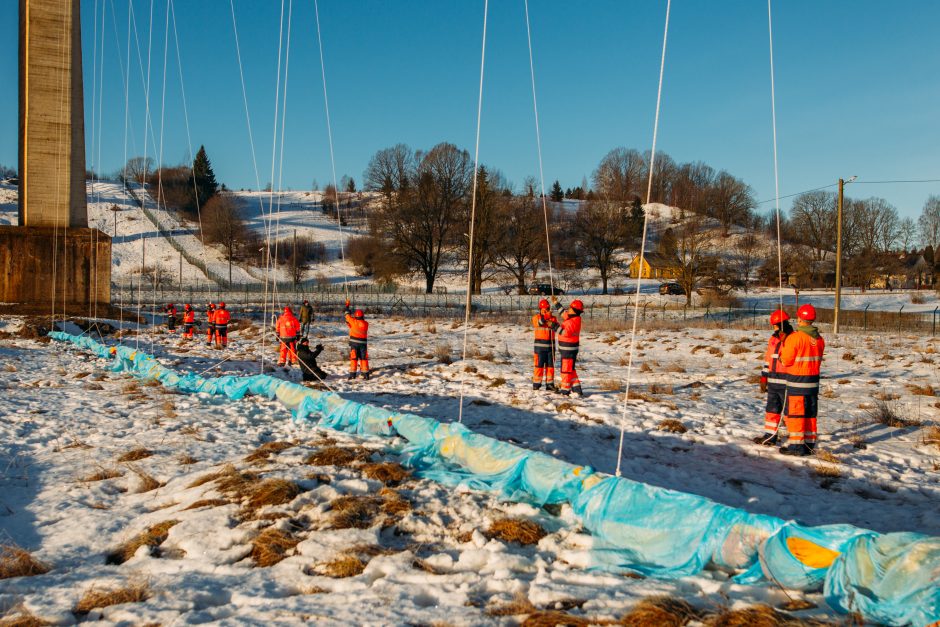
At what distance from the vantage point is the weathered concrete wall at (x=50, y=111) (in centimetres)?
2530

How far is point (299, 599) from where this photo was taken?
3.81 meters

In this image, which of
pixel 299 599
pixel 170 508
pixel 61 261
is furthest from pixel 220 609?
pixel 61 261

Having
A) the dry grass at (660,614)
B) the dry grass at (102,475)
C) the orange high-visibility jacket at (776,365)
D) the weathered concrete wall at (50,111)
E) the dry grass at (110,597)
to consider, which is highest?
the weathered concrete wall at (50,111)

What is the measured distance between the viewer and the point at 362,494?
5730mm

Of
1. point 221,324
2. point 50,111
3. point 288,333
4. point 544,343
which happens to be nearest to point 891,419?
point 544,343

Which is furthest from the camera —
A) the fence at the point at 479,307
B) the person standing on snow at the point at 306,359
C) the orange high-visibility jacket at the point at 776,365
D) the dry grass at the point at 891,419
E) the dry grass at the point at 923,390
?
the fence at the point at 479,307

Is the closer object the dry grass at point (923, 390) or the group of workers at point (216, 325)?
the dry grass at point (923, 390)

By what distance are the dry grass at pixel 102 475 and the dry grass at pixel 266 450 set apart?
128 cm

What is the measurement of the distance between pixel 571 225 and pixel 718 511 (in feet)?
234

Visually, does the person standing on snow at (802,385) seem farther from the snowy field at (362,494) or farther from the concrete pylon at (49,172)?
the concrete pylon at (49,172)

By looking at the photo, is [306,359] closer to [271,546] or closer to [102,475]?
[102,475]

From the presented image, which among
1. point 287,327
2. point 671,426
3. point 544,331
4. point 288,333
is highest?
point 544,331

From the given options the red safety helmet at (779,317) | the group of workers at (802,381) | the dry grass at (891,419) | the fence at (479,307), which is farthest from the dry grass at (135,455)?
the fence at (479,307)

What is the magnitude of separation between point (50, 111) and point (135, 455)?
2502cm
